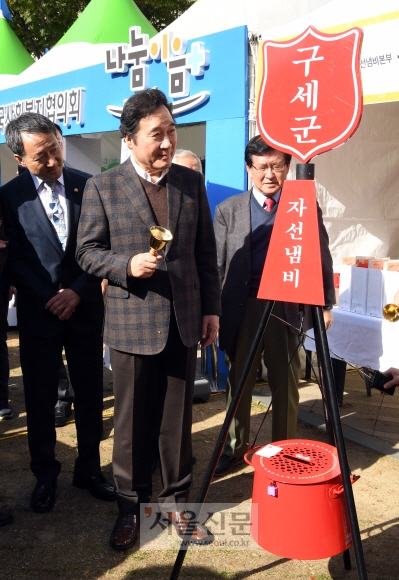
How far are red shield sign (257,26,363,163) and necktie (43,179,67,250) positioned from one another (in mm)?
1272

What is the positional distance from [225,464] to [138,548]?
100cm

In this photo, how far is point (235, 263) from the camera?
3635 millimetres

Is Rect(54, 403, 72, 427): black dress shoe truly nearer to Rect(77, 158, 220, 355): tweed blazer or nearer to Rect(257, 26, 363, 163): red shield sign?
Rect(77, 158, 220, 355): tweed blazer

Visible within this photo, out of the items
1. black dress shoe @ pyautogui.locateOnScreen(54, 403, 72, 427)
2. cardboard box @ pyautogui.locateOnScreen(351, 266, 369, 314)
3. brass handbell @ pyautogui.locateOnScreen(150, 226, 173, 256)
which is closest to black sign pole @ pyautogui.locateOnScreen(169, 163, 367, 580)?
brass handbell @ pyautogui.locateOnScreen(150, 226, 173, 256)

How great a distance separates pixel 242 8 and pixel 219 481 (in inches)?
150

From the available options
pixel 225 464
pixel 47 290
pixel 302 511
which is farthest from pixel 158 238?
pixel 225 464

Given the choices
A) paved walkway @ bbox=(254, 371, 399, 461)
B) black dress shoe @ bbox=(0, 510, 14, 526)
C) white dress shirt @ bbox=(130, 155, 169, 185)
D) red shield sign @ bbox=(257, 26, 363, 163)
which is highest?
red shield sign @ bbox=(257, 26, 363, 163)

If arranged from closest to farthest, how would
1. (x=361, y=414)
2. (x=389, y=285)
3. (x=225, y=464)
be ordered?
(x=225, y=464) < (x=389, y=285) < (x=361, y=414)

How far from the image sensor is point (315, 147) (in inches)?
94.8

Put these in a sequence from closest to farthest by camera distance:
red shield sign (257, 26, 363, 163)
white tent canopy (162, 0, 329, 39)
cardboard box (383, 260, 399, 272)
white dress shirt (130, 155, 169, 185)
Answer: red shield sign (257, 26, 363, 163) → white dress shirt (130, 155, 169, 185) → cardboard box (383, 260, 399, 272) → white tent canopy (162, 0, 329, 39)

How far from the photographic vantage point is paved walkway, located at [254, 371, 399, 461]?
4406 mm

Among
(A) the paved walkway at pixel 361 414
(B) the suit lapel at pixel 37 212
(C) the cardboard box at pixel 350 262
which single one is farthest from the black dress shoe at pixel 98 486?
(C) the cardboard box at pixel 350 262

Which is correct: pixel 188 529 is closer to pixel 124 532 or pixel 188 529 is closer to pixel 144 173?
pixel 124 532

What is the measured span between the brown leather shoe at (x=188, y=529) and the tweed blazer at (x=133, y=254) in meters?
0.84
